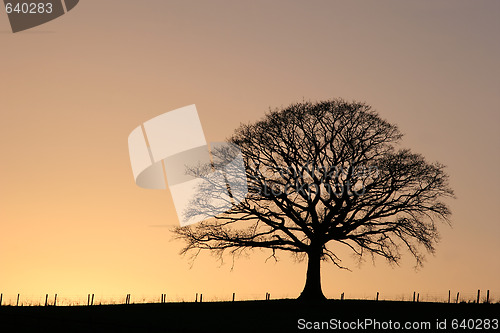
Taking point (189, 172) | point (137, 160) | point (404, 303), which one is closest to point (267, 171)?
point (189, 172)

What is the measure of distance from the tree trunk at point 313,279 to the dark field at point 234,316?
2.87 feet

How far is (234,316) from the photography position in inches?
1464

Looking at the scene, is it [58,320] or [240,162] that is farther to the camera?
[240,162]

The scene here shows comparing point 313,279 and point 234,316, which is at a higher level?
point 313,279

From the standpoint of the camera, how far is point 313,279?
44562mm

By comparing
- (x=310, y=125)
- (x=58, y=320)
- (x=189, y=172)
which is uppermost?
(x=310, y=125)

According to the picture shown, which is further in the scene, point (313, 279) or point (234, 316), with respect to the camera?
point (313, 279)

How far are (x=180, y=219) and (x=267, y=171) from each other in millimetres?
6233

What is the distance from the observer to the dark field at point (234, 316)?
3080cm

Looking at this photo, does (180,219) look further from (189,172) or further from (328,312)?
(328,312)

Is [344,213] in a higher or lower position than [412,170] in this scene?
lower

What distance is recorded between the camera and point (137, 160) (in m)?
43.3

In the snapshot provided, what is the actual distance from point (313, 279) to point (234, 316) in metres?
8.80
